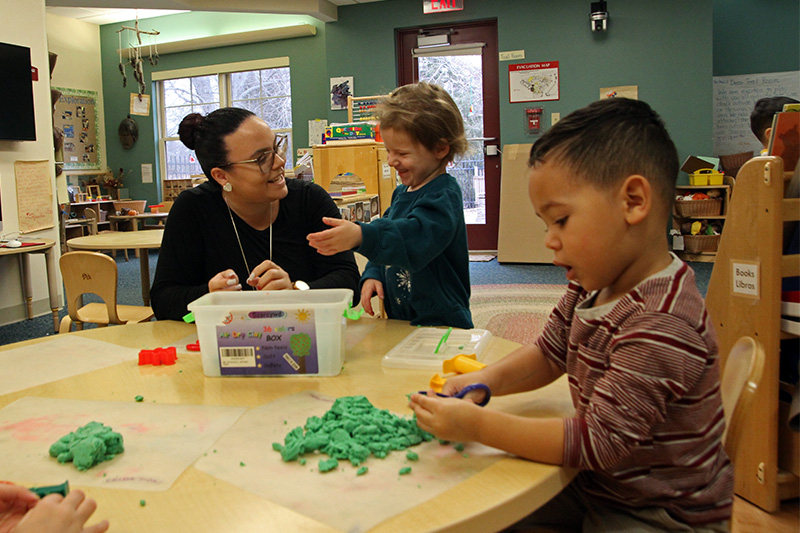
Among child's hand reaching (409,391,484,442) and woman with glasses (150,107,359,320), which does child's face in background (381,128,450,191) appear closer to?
woman with glasses (150,107,359,320)

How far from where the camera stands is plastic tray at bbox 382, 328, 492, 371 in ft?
3.71

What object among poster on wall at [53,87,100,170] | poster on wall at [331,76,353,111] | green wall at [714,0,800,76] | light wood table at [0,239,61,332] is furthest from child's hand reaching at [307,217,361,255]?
poster on wall at [53,87,100,170]

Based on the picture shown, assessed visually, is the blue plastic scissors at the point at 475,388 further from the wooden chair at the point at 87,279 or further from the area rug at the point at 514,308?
the area rug at the point at 514,308

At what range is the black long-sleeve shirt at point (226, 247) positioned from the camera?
1.66m

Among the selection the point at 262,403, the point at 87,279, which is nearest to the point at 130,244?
the point at 87,279

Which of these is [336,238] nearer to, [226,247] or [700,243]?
[226,247]

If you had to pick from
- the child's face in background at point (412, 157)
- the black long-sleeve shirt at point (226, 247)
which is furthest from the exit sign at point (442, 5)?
the child's face in background at point (412, 157)

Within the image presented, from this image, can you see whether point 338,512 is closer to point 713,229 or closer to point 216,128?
point 216,128

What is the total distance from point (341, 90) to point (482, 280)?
314cm

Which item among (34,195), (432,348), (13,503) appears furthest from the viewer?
(34,195)

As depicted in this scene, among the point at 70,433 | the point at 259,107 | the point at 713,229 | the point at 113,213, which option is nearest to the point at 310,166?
the point at 70,433

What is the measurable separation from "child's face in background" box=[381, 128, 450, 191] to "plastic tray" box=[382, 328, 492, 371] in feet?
1.66

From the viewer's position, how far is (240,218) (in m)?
1.79

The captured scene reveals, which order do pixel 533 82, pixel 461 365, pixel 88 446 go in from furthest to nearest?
1. pixel 533 82
2. pixel 461 365
3. pixel 88 446
